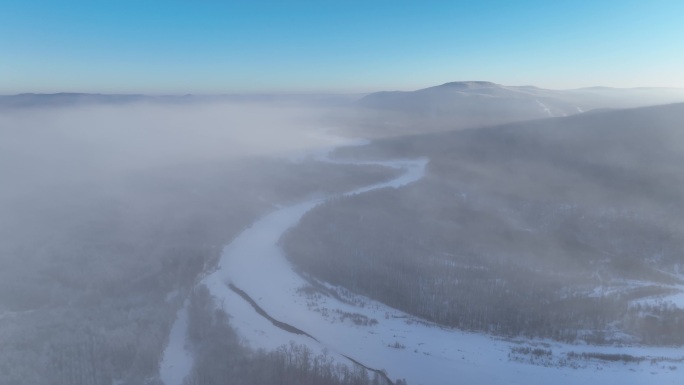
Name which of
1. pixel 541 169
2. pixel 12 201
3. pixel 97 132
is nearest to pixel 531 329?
pixel 541 169

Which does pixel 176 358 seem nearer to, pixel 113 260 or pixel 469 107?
pixel 113 260

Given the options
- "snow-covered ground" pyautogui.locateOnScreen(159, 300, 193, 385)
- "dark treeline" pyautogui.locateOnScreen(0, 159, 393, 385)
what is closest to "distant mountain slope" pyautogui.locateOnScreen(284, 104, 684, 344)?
"dark treeline" pyautogui.locateOnScreen(0, 159, 393, 385)

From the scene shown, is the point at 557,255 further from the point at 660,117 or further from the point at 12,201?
the point at 12,201

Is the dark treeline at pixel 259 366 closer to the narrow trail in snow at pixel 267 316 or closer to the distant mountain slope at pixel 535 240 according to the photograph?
the narrow trail in snow at pixel 267 316

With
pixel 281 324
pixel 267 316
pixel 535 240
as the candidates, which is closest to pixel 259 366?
pixel 281 324

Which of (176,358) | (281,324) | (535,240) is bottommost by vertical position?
(176,358)

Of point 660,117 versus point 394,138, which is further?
point 394,138

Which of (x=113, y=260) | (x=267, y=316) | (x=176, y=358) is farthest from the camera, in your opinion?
(x=113, y=260)
